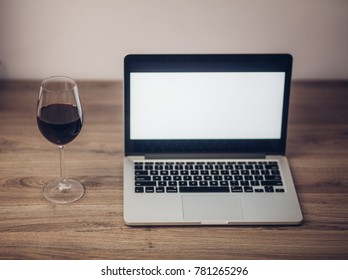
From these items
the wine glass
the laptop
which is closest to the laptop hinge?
the laptop

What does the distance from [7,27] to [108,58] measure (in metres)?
0.26

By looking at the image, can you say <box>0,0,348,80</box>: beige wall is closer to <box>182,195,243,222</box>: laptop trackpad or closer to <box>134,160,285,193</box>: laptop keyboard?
<box>134,160,285,193</box>: laptop keyboard

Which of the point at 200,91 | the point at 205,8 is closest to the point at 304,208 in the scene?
the point at 200,91

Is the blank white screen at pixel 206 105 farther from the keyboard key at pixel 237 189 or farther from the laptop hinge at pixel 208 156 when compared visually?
the keyboard key at pixel 237 189

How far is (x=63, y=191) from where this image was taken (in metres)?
1.19

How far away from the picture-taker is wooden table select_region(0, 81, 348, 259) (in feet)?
3.49

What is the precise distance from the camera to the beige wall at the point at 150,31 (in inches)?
59.2

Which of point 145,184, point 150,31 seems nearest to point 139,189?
point 145,184

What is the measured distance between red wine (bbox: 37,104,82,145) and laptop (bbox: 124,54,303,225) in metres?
0.15

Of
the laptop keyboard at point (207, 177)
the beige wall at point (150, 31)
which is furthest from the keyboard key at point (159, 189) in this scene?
the beige wall at point (150, 31)

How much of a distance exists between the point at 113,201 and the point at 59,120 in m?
0.19

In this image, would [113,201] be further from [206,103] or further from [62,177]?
[206,103]

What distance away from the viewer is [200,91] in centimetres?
127
